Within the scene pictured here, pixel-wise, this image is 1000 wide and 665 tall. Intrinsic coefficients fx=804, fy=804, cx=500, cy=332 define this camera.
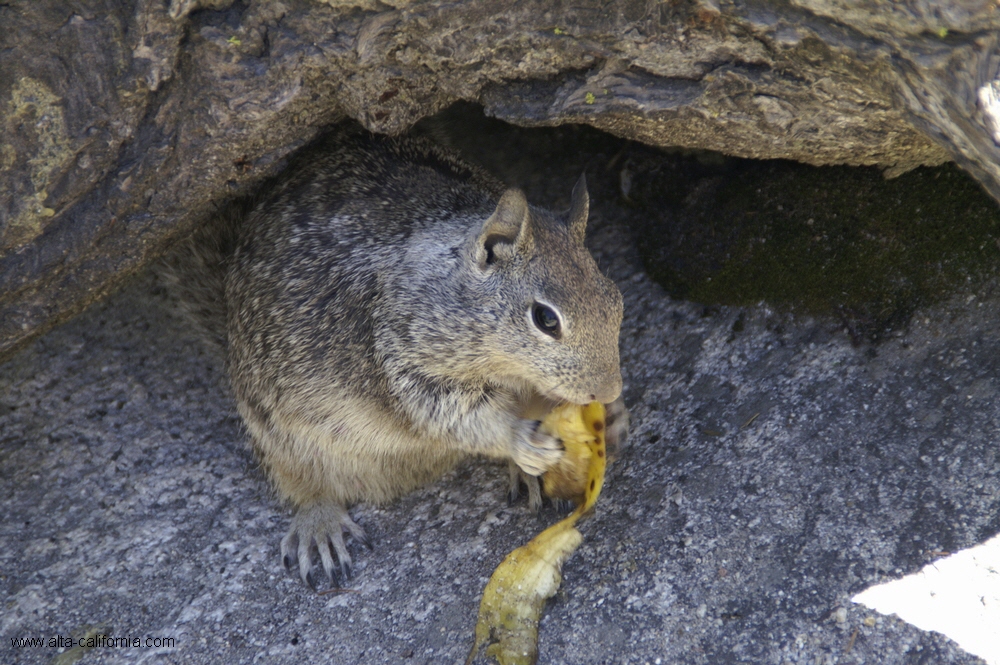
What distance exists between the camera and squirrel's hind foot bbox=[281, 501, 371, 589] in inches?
148

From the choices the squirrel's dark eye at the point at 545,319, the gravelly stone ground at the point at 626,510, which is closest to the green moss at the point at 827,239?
the gravelly stone ground at the point at 626,510

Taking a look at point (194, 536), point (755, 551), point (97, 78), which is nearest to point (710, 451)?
point (755, 551)

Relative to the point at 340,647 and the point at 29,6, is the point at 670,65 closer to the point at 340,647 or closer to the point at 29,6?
the point at 29,6

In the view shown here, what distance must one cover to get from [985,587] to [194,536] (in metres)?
3.33

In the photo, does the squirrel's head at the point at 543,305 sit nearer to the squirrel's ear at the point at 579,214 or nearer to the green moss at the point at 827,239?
the squirrel's ear at the point at 579,214

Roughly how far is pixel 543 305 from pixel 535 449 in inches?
28.6

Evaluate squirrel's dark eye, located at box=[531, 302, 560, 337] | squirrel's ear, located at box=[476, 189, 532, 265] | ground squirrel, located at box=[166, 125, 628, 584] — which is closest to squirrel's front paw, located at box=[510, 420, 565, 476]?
ground squirrel, located at box=[166, 125, 628, 584]

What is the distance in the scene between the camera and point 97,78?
9.89 feet

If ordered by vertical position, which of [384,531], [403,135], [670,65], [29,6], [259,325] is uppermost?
[29,6]

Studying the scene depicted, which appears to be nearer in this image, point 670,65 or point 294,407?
point 670,65

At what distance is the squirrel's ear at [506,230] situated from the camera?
121 inches

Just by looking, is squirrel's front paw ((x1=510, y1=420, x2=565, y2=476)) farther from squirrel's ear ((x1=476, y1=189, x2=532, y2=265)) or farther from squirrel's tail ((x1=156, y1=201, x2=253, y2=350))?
squirrel's tail ((x1=156, y1=201, x2=253, y2=350))

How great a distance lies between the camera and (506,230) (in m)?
3.15

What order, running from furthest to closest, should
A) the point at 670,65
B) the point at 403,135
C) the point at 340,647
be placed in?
the point at 403,135 < the point at 340,647 < the point at 670,65
